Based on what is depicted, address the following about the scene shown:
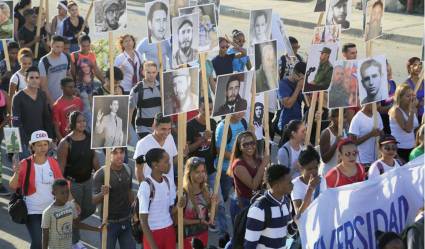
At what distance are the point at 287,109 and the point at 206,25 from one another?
1.38 meters

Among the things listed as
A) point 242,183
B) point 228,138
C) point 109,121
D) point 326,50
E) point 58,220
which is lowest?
point 58,220

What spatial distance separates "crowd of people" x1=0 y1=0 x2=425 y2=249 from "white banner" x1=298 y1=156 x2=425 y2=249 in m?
0.29

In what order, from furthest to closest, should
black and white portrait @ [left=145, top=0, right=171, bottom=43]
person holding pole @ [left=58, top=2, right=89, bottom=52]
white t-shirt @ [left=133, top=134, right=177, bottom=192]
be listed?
person holding pole @ [left=58, top=2, right=89, bottom=52], black and white portrait @ [left=145, top=0, right=171, bottom=43], white t-shirt @ [left=133, top=134, right=177, bottom=192]

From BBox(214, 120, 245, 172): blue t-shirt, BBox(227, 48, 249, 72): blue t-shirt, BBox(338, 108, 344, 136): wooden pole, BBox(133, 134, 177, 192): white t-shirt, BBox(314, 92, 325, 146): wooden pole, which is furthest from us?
BBox(227, 48, 249, 72): blue t-shirt

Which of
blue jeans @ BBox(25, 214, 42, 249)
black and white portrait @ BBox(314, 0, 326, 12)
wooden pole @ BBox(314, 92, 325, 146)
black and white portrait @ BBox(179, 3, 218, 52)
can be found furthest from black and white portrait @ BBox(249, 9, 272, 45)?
blue jeans @ BBox(25, 214, 42, 249)

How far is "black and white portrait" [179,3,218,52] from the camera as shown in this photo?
36.6 ft

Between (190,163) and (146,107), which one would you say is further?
(146,107)

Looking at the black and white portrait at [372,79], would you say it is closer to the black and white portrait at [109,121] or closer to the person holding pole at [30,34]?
the black and white portrait at [109,121]

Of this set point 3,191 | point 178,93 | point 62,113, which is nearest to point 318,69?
point 178,93

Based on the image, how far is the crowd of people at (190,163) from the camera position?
857cm

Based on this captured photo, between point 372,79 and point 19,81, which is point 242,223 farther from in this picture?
point 19,81

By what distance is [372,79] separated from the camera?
34.6 ft

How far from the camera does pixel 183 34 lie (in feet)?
33.6

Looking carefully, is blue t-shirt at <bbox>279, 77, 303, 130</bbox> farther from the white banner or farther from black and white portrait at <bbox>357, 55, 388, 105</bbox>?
the white banner
